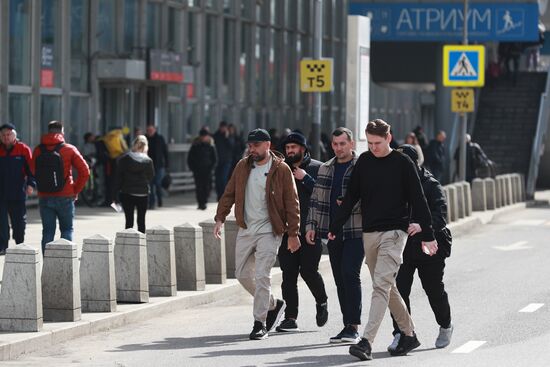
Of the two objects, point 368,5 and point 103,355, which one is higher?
point 368,5

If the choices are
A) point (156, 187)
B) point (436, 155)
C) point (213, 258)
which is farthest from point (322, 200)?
point (436, 155)

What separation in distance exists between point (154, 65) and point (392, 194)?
24.3 m

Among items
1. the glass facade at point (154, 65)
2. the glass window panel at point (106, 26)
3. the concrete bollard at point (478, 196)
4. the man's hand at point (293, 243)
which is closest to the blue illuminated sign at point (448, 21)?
the glass facade at point (154, 65)

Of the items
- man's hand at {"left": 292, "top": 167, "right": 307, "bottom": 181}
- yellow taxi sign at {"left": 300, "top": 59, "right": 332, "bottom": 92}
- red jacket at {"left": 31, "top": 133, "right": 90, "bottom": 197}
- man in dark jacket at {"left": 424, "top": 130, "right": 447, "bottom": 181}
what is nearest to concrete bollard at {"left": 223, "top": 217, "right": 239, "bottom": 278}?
red jacket at {"left": 31, "top": 133, "right": 90, "bottom": 197}

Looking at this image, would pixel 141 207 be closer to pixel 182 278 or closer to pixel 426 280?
pixel 182 278

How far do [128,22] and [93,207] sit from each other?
6712mm

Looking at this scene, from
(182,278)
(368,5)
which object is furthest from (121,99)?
(182,278)

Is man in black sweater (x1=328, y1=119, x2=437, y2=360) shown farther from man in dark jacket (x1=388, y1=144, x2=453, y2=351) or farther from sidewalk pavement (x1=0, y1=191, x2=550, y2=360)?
sidewalk pavement (x1=0, y1=191, x2=550, y2=360)

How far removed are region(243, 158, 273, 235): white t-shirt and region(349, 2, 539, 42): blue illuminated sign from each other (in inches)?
1251

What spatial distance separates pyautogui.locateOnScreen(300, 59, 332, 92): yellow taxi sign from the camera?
88.7ft

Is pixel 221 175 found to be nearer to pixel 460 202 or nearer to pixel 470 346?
pixel 460 202

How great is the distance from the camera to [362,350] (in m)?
11.7

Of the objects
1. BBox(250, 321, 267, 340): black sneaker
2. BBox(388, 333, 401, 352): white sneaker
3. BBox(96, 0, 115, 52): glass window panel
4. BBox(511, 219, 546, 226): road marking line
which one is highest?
BBox(96, 0, 115, 52): glass window panel

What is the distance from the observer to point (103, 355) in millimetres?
12188
